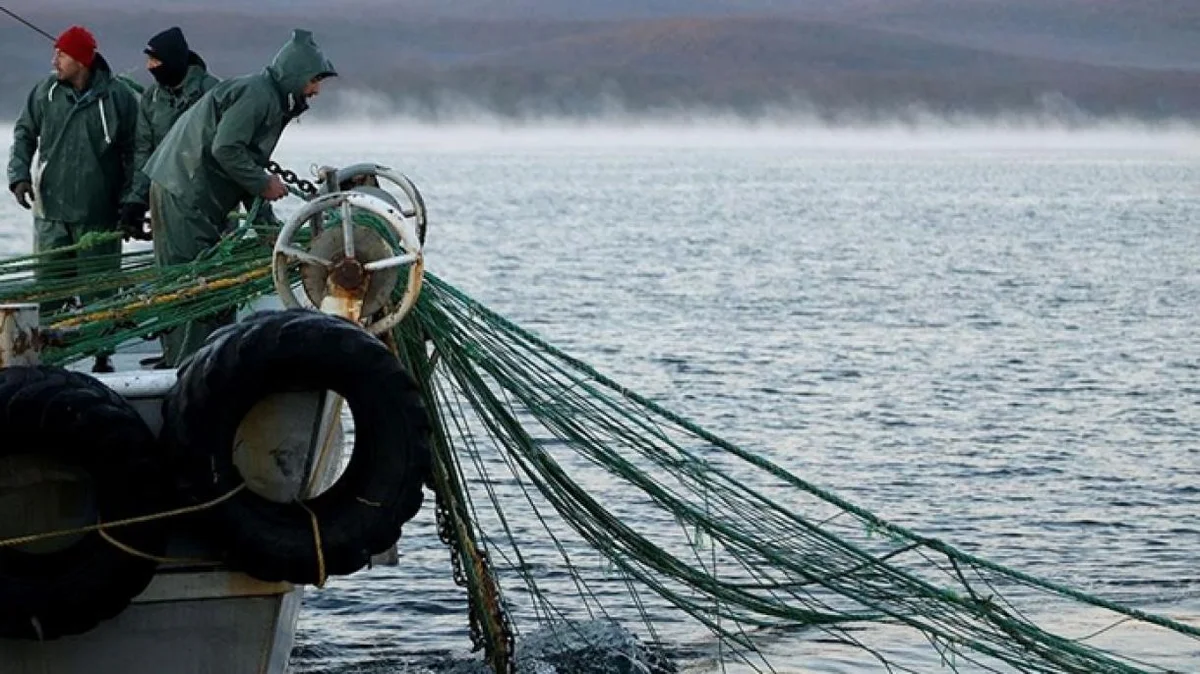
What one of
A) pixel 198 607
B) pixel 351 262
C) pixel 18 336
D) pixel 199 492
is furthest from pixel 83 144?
pixel 199 492

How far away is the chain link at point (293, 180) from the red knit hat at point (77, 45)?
6.06ft

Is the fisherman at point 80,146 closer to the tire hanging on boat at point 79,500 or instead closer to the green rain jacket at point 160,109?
the green rain jacket at point 160,109

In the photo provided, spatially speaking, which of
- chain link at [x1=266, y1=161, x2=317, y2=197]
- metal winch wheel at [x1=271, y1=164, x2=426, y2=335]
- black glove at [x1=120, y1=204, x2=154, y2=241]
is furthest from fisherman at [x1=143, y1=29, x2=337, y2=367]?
black glove at [x1=120, y1=204, x2=154, y2=241]

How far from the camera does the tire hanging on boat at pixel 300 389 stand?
695 centimetres

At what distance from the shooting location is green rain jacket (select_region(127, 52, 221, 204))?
10.7m

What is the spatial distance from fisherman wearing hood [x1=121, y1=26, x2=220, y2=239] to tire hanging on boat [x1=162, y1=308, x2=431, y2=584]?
3.76 metres

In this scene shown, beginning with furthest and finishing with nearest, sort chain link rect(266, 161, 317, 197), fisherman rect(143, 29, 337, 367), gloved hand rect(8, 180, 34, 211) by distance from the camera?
1. gloved hand rect(8, 180, 34, 211)
2. chain link rect(266, 161, 317, 197)
3. fisherman rect(143, 29, 337, 367)

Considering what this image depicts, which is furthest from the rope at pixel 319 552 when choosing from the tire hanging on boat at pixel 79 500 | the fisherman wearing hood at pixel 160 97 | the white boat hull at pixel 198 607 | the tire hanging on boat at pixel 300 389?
the fisherman wearing hood at pixel 160 97

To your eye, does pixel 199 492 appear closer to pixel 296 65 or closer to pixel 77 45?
pixel 296 65

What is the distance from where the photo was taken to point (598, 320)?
32969mm

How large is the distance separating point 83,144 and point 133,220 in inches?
22.9

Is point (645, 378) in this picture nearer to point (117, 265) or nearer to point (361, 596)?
point (361, 596)

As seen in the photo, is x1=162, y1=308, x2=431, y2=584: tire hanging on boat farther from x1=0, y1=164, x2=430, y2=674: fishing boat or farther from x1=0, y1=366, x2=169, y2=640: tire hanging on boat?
x1=0, y1=366, x2=169, y2=640: tire hanging on boat

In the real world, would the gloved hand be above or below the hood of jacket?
below
